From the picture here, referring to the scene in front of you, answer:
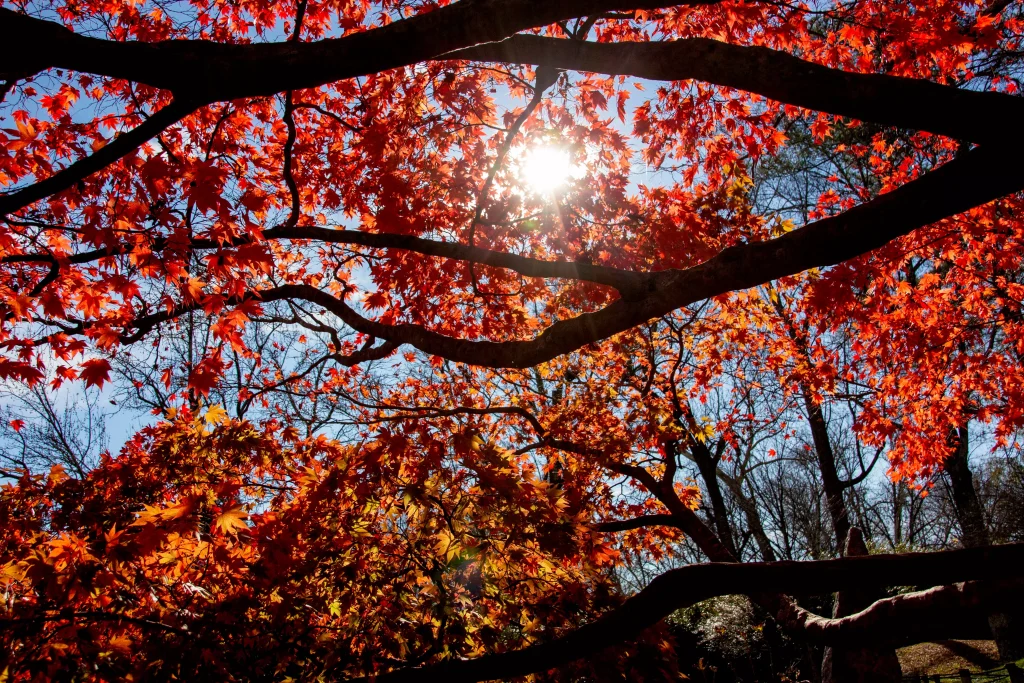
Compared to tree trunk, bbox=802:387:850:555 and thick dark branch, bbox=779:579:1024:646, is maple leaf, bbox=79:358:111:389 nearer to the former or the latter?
thick dark branch, bbox=779:579:1024:646

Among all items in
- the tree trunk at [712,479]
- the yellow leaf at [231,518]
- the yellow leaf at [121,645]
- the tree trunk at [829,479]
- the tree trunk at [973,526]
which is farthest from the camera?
the tree trunk at [829,479]

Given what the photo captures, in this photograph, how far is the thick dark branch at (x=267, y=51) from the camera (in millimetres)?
2361

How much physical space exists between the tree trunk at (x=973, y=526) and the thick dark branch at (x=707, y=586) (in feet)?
35.4

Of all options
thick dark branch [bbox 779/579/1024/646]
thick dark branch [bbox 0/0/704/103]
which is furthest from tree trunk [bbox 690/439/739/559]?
thick dark branch [bbox 0/0/704/103]

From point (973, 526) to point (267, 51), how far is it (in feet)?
49.8

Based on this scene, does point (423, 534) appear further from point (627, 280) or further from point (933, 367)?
point (933, 367)

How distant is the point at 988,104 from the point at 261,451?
5.79m

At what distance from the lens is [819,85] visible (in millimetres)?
2572

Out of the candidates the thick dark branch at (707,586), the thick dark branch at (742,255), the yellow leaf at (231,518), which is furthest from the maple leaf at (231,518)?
the thick dark branch at (742,255)

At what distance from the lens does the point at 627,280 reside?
3.31 meters

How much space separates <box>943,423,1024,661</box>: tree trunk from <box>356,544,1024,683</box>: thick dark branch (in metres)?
10.8

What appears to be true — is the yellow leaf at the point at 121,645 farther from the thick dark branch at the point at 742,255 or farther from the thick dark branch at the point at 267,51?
the thick dark branch at the point at 267,51

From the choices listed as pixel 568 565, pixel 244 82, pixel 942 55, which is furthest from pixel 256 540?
pixel 942 55

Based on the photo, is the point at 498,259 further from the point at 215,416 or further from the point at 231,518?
the point at 215,416
